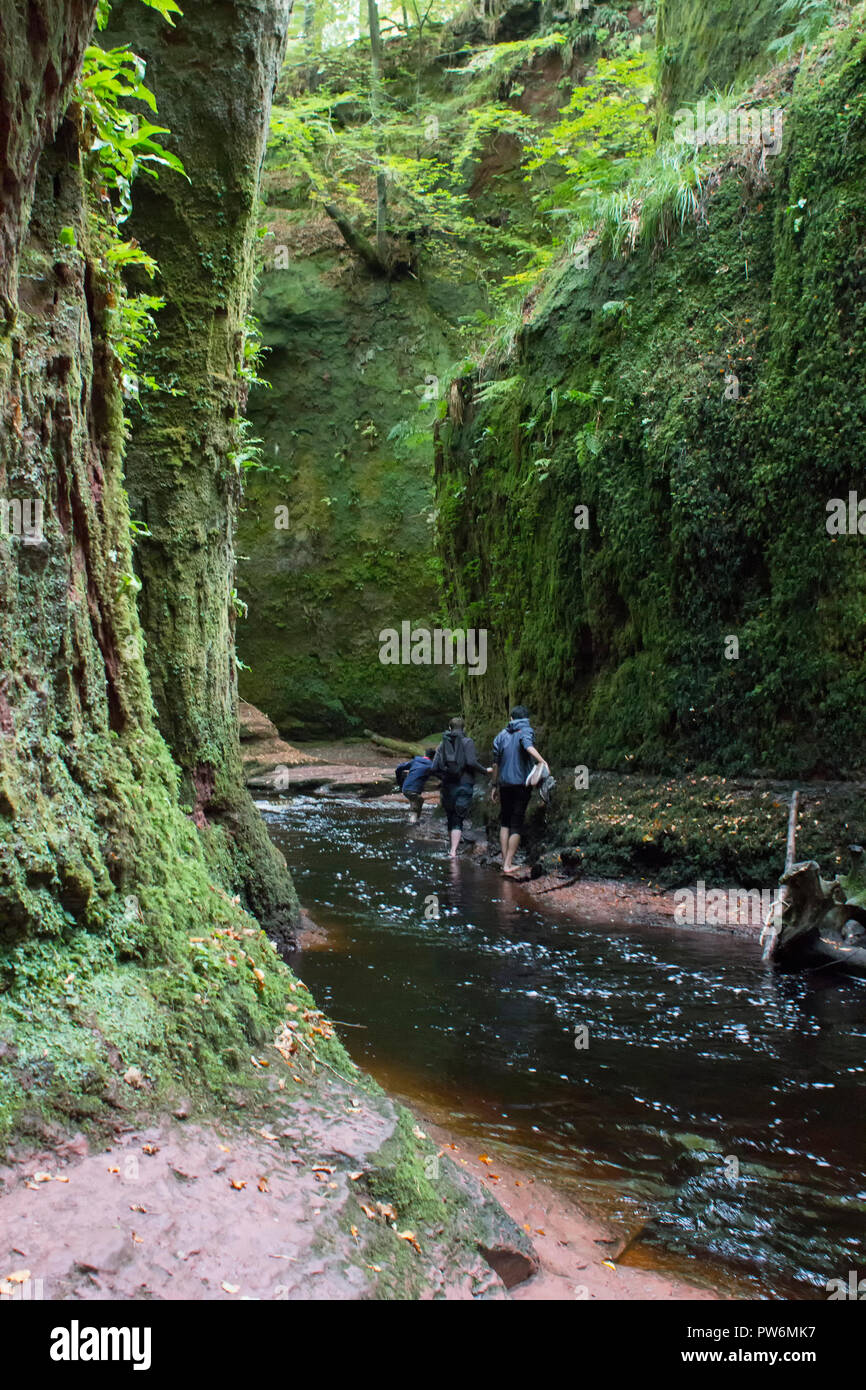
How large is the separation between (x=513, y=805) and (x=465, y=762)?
1439mm

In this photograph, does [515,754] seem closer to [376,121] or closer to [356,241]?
[356,241]

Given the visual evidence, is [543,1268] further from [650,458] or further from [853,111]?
[853,111]

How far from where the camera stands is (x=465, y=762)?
13.4 metres

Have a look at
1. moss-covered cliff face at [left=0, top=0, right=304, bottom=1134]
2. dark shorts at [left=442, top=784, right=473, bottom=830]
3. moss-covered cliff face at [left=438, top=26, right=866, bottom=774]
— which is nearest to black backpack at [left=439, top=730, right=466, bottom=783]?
dark shorts at [left=442, top=784, right=473, bottom=830]

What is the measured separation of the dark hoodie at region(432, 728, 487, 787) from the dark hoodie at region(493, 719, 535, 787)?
1142 mm

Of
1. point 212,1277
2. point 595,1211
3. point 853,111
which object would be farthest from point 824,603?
point 212,1277

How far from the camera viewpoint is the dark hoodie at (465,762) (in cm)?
1346

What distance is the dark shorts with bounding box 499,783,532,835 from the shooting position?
12.1m

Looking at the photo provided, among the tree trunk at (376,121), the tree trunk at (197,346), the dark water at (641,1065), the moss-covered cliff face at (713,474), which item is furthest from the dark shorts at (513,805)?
the tree trunk at (376,121)

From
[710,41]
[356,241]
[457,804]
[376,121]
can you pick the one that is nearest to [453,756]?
[457,804]

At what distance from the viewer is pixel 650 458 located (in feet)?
36.3

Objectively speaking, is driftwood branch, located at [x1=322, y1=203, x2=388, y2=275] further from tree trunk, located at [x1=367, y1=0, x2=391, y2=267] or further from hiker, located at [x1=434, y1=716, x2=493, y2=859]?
hiker, located at [x1=434, y1=716, x2=493, y2=859]

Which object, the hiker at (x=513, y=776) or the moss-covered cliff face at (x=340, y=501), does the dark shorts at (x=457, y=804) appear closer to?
the hiker at (x=513, y=776)

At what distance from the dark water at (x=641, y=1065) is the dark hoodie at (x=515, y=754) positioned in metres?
2.19
